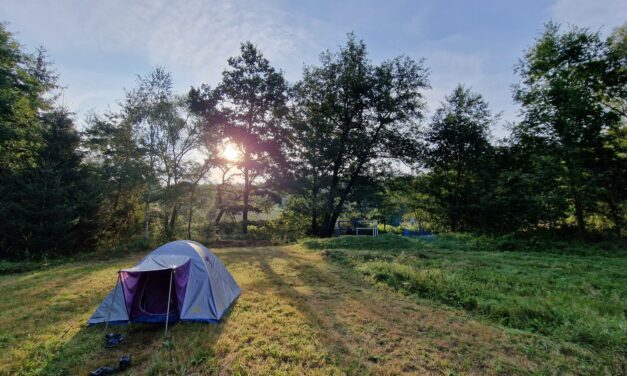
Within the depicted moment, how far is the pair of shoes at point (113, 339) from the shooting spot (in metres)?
4.55

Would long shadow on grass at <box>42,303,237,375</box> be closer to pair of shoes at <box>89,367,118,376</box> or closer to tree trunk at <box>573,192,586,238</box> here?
pair of shoes at <box>89,367,118,376</box>

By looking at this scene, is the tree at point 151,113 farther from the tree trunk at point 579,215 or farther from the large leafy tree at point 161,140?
the tree trunk at point 579,215

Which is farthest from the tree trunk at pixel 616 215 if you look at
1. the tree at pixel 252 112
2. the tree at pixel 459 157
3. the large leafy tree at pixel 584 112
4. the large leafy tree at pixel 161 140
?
the large leafy tree at pixel 161 140

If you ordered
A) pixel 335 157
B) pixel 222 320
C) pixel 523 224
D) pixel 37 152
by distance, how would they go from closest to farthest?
pixel 222 320
pixel 37 152
pixel 523 224
pixel 335 157

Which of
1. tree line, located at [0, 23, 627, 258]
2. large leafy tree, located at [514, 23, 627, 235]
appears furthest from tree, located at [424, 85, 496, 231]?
large leafy tree, located at [514, 23, 627, 235]

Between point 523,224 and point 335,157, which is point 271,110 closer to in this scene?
point 335,157

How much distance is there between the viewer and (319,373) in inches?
144

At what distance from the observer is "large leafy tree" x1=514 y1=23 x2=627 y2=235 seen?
13086 millimetres

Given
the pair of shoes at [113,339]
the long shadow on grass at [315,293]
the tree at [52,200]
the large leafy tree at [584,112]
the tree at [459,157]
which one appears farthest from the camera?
the tree at [459,157]

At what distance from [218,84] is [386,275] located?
661 inches

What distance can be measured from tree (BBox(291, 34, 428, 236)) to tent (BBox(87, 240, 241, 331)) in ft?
42.1

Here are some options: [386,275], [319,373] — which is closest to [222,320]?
[319,373]

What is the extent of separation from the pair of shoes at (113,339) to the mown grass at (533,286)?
20.1 ft

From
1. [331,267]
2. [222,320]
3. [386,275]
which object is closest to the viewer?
[222,320]
